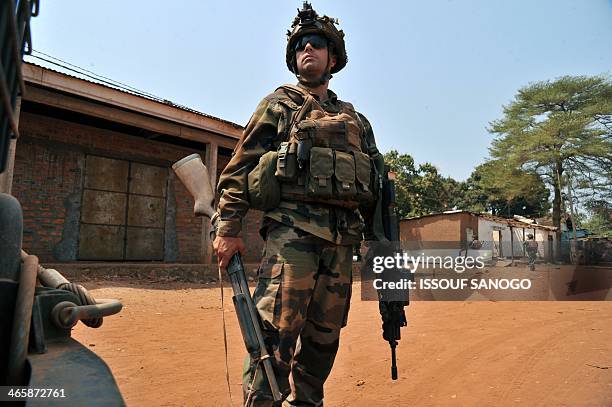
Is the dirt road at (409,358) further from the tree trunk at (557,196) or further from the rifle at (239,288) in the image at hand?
the tree trunk at (557,196)

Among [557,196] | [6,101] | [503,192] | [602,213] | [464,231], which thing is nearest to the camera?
[6,101]

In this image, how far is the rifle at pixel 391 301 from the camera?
210cm

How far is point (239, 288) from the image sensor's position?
178 cm

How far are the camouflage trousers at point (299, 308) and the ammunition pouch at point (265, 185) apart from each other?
0.36 feet

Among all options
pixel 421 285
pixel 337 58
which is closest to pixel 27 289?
pixel 337 58

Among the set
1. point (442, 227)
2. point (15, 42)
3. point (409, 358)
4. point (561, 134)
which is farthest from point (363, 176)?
point (561, 134)

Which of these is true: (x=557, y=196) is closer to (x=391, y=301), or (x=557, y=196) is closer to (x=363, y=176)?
(x=391, y=301)

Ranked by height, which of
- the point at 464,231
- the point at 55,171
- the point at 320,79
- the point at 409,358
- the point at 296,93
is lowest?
the point at 409,358

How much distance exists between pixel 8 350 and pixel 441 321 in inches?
191

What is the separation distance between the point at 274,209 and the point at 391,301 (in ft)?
2.58

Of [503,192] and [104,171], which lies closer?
[104,171]

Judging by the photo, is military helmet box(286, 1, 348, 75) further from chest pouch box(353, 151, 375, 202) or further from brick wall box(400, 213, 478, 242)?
brick wall box(400, 213, 478, 242)

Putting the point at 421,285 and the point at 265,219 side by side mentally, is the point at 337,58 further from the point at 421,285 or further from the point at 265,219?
the point at 421,285

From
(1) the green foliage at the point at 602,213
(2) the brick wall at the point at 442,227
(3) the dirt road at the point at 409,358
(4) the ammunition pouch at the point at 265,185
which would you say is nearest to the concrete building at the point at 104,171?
(3) the dirt road at the point at 409,358
